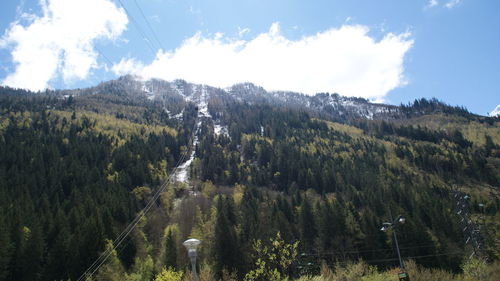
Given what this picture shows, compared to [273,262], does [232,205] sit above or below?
above

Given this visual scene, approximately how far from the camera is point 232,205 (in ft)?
310

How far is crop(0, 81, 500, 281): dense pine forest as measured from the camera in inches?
2253

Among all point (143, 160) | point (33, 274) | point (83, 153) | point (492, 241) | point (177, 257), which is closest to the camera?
point (33, 274)

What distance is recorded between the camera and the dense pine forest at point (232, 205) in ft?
188

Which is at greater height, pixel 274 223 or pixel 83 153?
pixel 83 153

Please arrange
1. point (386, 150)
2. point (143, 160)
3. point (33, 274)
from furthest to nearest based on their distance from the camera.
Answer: point (386, 150)
point (143, 160)
point (33, 274)

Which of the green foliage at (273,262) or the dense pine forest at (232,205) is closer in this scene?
the green foliage at (273,262)

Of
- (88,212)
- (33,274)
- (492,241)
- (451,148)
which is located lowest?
(492,241)

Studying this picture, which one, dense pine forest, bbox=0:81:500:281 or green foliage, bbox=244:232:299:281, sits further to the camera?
dense pine forest, bbox=0:81:500:281

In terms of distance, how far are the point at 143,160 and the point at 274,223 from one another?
86452 millimetres

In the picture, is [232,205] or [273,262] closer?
[273,262]

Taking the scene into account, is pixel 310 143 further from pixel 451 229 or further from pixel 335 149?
pixel 451 229

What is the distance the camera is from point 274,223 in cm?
7531

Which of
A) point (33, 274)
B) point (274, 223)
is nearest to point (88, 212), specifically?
point (33, 274)
